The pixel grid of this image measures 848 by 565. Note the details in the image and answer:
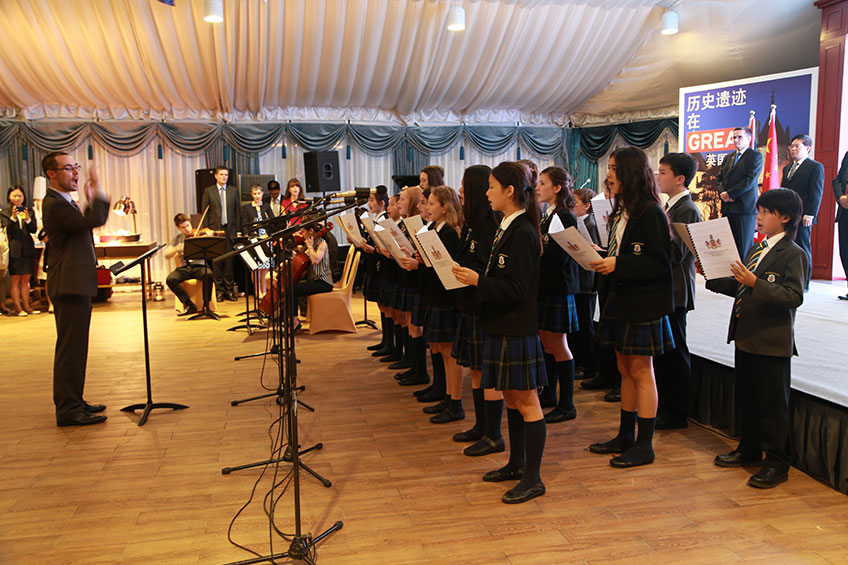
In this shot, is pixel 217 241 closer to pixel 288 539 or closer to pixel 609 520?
pixel 288 539

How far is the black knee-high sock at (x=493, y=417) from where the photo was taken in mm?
3408

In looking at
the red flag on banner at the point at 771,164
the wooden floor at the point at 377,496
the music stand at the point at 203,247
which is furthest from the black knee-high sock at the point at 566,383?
the red flag on banner at the point at 771,164

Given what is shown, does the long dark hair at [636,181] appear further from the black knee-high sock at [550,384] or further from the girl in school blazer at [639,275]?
Answer: the black knee-high sock at [550,384]

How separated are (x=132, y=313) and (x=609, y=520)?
7840 mm

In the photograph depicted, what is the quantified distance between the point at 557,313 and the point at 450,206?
91cm

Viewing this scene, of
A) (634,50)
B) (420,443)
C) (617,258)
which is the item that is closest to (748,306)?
(617,258)

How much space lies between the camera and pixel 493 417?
11.4ft

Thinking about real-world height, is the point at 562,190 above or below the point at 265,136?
below

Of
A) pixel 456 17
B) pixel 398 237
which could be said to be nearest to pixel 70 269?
pixel 398 237

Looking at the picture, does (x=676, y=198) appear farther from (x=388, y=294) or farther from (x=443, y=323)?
(x=388, y=294)

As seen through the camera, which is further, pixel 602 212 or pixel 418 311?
pixel 418 311

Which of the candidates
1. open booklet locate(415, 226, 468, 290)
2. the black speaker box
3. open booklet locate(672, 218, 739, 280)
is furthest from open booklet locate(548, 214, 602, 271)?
the black speaker box

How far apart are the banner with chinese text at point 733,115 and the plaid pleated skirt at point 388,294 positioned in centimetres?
546

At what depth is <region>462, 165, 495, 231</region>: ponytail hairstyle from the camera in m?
3.23
